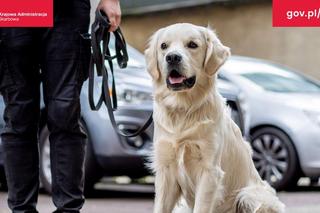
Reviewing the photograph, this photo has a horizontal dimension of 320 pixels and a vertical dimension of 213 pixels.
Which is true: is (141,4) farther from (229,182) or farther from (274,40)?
(229,182)

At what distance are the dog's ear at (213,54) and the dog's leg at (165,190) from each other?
0.64m

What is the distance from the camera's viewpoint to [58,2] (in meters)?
4.72

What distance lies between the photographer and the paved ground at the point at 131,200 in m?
7.49

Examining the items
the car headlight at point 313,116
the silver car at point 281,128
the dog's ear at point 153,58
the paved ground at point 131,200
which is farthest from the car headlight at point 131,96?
the dog's ear at point 153,58

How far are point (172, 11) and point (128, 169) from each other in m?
12.1

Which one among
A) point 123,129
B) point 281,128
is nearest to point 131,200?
point 123,129

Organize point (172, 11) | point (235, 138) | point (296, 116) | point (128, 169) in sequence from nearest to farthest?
1. point (235, 138)
2. point (128, 169)
3. point (296, 116)
4. point (172, 11)

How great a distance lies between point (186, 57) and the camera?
467 cm

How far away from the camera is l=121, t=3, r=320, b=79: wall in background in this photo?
17.7 metres

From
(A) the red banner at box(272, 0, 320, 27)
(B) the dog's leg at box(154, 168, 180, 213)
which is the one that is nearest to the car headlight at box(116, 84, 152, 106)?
(A) the red banner at box(272, 0, 320, 27)

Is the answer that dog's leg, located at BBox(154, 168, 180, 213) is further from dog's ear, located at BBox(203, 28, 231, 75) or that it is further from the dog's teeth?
dog's ear, located at BBox(203, 28, 231, 75)

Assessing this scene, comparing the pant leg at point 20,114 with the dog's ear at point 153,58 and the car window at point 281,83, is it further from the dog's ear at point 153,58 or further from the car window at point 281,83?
the car window at point 281,83

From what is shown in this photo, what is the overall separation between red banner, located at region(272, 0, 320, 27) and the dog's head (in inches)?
47.5

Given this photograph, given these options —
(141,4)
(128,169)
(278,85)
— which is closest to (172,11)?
(141,4)
